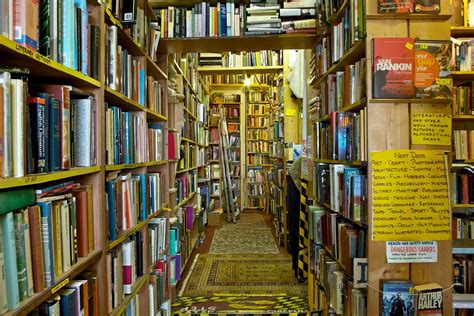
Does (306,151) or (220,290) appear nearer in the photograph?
(306,151)

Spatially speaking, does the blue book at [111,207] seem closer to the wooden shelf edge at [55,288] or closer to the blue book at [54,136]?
the wooden shelf edge at [55,288]

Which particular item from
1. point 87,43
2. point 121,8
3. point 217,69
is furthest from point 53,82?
point 217,69

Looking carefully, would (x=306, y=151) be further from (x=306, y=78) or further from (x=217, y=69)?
(x=217, y=69)

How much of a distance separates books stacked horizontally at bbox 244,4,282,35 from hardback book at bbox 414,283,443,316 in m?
1.82

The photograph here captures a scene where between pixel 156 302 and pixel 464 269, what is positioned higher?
pixel 464 269

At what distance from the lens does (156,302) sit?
8.29 feet

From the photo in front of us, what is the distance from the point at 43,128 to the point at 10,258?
14.2 inches

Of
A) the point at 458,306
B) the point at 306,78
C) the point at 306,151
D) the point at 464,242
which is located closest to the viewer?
the point at 458,306

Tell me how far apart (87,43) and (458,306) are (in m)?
1.96

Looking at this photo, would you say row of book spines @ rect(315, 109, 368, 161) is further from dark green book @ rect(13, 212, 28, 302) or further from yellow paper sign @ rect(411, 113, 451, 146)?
dark green book @ rect(13, 212, 28, 302)

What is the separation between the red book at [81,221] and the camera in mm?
1346

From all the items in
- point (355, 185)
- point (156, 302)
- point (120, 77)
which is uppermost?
point (120, 77)

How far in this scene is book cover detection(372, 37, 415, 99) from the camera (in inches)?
63.6

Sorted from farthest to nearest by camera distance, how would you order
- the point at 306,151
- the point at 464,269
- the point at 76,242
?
1. the point at 306,151
2. the point at 464,269
3. the point at 76,242
